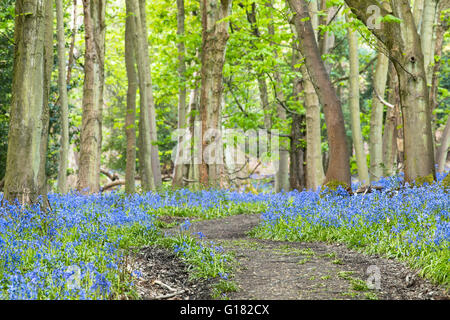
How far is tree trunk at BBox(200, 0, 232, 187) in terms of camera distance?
12914 mm

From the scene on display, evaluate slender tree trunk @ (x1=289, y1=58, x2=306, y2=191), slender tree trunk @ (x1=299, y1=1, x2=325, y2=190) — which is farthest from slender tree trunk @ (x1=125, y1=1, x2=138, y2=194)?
slender tree trunk @ (x1=289, y1=58, x2=306, y2=191)

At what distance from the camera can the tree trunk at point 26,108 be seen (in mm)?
6988

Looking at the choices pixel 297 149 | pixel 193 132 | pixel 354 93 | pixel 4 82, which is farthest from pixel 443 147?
pixel 4 82

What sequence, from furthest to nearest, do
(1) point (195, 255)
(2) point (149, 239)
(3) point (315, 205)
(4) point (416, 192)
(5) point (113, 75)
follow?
(5) point (113, 75) → (3) point (315, 205) → (4) point (416, 192) → (2) point (149, 239) → (1) point (195, 255)

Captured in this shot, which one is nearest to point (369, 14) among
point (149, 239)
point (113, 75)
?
point (149, 239)

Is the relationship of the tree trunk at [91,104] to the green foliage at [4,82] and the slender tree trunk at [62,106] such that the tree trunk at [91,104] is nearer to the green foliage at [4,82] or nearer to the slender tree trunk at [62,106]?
the slender tree trunk at [62,106]

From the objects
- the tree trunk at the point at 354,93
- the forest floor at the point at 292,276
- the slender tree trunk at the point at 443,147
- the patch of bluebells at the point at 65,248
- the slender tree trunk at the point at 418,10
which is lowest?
the forest floor at the point at 292,276

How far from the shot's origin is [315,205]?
332 inches

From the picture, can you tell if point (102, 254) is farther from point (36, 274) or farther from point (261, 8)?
point (261, 8)

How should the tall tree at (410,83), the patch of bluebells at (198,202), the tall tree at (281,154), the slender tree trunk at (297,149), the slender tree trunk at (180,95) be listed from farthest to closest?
the tall tree at (281,154) < the slender tree trunk at (297,149) < the slender tree trunk at (180,95) < the patch of bluebells at (198,202) < the tall tree at (410,83)

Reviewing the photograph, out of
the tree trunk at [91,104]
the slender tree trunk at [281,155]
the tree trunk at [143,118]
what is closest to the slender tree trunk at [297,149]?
the slender tree trunk at [281,155]

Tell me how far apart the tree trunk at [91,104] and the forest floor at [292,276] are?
6.95 meters

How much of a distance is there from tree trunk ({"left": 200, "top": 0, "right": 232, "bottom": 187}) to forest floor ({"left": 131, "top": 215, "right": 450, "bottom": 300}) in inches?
252
